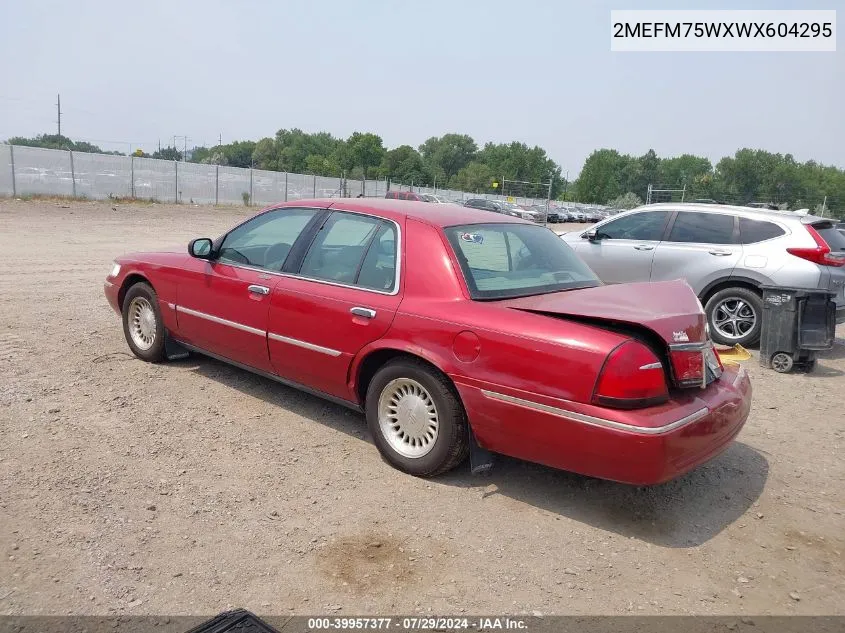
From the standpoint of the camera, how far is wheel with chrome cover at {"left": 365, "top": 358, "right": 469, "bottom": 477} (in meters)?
3.73

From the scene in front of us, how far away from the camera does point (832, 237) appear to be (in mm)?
8227

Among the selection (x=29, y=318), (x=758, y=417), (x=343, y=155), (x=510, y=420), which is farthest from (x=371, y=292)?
(x=343, y=155)

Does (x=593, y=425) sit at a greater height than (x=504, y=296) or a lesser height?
lesser

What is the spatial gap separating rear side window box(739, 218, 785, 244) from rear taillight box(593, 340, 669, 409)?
561cm

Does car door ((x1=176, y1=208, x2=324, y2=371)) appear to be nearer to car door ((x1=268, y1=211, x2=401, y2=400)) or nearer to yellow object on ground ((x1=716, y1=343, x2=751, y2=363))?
car door ((x1=268, y1=211, x2=401, y2=400))

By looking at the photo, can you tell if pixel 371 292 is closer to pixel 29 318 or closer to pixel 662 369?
pixel 662 369

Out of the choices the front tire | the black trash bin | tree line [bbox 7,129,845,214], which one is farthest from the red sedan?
tree line [bbox 7,129,845,214]

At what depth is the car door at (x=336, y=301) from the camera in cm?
411

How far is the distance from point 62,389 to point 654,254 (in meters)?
6.77

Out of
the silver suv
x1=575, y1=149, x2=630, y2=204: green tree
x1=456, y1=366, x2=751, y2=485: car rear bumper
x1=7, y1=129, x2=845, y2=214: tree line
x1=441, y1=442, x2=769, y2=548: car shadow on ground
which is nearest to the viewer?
x1=456, y1=366, x2=751, y2=485: car rear bumper

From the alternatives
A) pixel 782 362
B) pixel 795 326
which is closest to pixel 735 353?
pixel 782 362

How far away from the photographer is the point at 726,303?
802 cm

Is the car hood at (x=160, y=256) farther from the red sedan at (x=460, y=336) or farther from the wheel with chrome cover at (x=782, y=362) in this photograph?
the wheel with chrome cover at (x=782, y=362)

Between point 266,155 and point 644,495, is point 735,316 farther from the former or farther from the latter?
point 266,155
